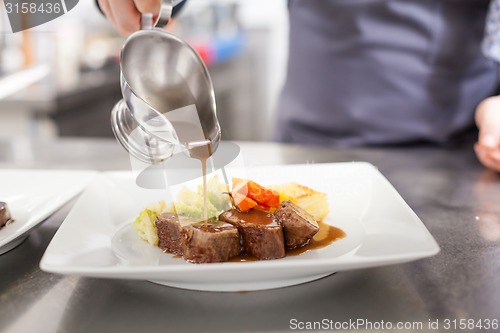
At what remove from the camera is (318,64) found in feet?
6.15

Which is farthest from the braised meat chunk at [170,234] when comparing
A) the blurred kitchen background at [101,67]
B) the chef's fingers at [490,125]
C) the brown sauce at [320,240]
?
the blurred kitchen background at [101,67]

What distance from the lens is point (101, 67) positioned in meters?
3.57

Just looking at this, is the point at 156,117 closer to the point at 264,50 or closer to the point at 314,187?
the point at 314,187

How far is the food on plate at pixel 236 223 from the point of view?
0.96m

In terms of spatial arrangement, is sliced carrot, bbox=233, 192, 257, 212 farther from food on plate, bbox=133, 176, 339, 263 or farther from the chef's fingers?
the chef's fingers

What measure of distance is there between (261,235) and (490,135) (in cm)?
83

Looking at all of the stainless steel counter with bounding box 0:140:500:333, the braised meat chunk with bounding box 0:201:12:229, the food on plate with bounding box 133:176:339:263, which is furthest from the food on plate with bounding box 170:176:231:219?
the braised meat chunk with bounding box 0:201:12:229

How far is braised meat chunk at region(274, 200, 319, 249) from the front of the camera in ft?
3.29

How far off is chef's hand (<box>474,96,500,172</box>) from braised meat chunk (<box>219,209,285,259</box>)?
0.76m

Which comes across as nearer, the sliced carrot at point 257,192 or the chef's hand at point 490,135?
the sliced carrot at point 257,192

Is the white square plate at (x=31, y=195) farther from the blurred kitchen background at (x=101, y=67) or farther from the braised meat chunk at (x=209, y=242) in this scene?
the blurred kitchen background at (x=101, y=67)

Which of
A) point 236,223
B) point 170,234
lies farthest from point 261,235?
point 170,234

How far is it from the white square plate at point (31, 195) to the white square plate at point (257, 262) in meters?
0.05

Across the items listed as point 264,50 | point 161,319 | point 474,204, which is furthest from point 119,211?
point 264,50
